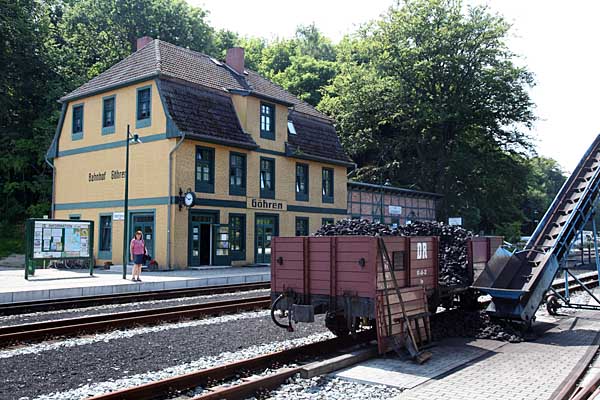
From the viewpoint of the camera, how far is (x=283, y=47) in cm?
6369

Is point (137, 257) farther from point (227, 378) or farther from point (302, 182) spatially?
point (302, 182)

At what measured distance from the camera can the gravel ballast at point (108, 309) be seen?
12219 mm

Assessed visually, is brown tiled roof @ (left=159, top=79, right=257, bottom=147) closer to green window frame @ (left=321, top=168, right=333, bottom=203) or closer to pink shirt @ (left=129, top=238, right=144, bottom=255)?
pink shirt @ (left=129, top=238, right=144, bottom=255)

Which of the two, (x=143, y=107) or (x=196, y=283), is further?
(x=143, y=107)

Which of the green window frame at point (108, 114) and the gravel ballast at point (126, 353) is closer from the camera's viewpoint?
the gravel ballast at point (126, 353)

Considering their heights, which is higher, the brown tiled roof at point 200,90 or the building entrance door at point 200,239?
the brown tiled roof at point 200,90

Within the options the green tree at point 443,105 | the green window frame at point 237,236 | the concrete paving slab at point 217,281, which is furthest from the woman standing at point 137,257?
the green tree at point 443,105

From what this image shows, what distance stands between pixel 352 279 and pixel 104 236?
2193 centimetres

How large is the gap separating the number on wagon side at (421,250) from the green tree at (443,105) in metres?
34.5

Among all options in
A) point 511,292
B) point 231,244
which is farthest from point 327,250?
point 231,244

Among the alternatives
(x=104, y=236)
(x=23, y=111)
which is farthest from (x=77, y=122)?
(x=23, y=111)

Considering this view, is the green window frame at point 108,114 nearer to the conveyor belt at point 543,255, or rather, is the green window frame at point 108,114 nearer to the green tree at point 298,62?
the conveyor belt at point 543,255

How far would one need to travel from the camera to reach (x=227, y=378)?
23.2ft

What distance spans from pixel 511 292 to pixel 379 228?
99.7 inches
